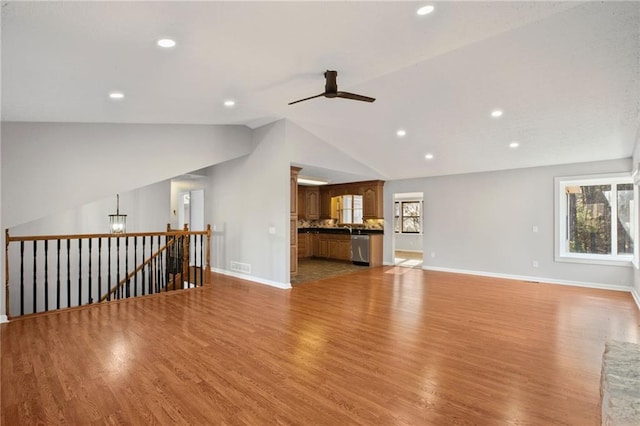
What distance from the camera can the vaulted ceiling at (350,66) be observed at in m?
2.33

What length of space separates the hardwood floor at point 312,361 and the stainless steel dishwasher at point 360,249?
12.0ft

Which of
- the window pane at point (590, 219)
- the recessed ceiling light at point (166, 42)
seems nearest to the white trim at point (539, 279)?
the window pane at point (590, 219)

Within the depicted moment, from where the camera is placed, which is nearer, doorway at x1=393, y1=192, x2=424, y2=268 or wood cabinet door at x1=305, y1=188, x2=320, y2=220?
wood cabinet door at x1=305, y1=188, x2=320, y2=220

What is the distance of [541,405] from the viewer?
88.0 inches

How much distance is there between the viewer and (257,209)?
6277mm

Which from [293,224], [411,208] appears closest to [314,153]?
[293,224]

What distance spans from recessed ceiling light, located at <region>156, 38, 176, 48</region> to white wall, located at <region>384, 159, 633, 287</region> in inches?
270

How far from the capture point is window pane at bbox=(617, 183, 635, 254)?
19.1 ft

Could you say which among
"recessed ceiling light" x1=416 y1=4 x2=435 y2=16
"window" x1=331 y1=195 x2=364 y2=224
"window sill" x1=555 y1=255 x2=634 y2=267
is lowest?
"window sill" x1=555 y1=255 x2=634 y2=267

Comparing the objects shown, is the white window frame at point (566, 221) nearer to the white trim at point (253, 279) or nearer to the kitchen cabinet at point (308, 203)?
the white trim at point (253, 279)

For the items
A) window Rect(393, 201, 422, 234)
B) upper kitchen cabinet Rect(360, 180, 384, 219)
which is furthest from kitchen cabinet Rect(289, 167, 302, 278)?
window Rect(393, 201, 422, 234)

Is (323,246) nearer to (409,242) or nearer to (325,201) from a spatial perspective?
(325,201)

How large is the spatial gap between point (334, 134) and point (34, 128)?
15.1 feet

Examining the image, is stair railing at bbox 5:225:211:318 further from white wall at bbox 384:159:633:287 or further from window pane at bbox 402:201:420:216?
window pane at bbox 402:201:420:216
